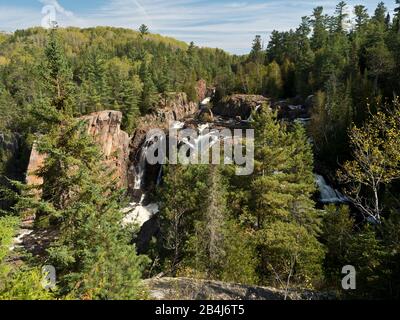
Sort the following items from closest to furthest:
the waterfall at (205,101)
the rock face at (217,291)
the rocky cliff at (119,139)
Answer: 1. the rock face at (217,291)
2. the rocky cliff at (119,139)
3. the waterfall at (205,101)

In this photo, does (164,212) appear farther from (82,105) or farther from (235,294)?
Result: (82,105)

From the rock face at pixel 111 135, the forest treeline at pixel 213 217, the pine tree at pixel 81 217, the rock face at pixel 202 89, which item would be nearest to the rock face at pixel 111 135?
the rock face at pixel 111 135

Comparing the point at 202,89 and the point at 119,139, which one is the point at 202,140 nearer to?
the point at 119,139

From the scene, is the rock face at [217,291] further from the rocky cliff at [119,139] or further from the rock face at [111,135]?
the rock face at [111,135]

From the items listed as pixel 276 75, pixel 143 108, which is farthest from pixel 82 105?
pixel 276 75

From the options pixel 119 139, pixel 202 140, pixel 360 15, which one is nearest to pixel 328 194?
pixel 202 140

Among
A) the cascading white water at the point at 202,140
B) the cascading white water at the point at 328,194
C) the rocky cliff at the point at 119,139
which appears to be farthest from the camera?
the cascading white water at the point at 202,140
